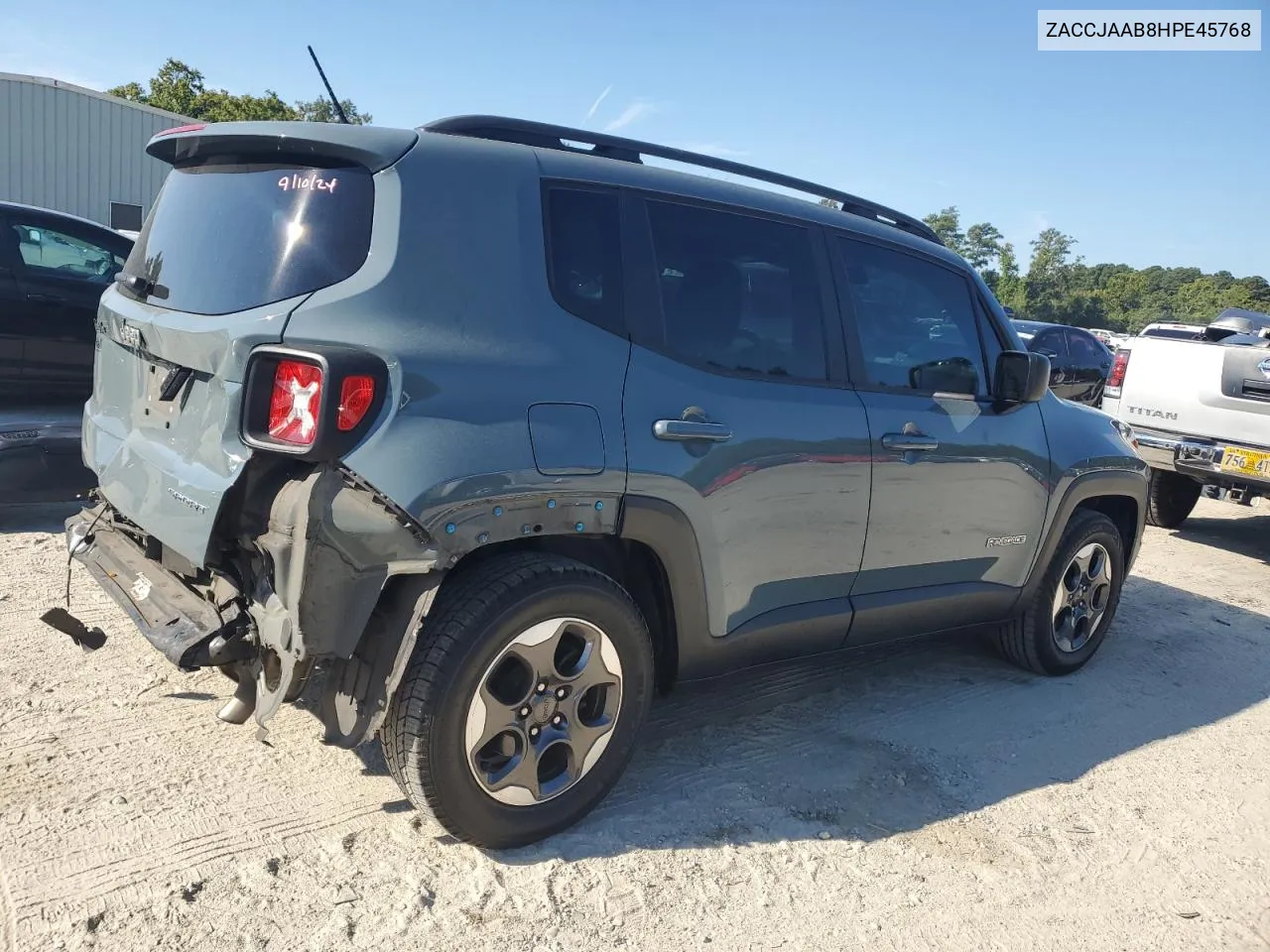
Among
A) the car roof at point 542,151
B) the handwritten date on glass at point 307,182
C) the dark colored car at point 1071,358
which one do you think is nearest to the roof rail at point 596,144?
the car roof at point 542,151

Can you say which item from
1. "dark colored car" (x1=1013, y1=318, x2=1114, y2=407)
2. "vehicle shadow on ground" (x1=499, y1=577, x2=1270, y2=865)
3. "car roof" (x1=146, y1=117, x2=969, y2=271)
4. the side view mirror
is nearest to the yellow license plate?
"vehicle shadow on ground" (x1=499, y1=577, x2=1270, y2=865)

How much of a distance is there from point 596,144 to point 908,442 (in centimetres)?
154

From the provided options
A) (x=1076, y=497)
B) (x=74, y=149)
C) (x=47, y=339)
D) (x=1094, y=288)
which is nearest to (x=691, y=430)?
(x=1076, y=497)

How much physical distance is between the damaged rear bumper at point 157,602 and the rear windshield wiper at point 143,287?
0.76m

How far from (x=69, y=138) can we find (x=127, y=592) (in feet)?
74.9

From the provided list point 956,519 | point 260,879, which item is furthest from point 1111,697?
point 260,879

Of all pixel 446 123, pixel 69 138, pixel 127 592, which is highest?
pixel 69 138

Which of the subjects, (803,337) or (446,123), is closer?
(446,123)

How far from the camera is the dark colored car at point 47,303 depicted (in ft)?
18.3

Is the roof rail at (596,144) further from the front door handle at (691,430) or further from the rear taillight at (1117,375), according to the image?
the rear taillight at (1117,375)

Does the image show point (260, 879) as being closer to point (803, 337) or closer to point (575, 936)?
point (575, 936)

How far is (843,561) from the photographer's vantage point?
352cm

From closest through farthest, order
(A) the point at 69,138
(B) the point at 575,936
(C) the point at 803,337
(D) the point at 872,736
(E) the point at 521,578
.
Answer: (B) the point at 575,936
(E) the point at 521,578
(C) the point at 803,337
(D) the point at 872,736
(A) the point at 69,138

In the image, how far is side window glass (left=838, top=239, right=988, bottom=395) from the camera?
12.0 feet
